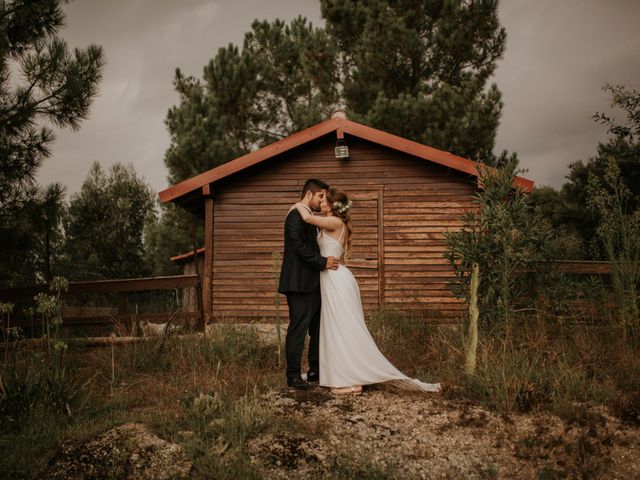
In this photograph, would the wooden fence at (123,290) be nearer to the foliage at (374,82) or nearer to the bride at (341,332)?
the bride at (341,332)

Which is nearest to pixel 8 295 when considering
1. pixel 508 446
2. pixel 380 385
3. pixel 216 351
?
pixel 216 351

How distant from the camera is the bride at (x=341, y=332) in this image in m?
4.92

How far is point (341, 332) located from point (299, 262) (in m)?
0.78

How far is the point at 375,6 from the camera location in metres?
16.5

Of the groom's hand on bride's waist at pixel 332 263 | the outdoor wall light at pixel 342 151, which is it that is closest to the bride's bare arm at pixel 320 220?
the groom's hand on bride's waist at pixel 332 263

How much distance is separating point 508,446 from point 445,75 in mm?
15376

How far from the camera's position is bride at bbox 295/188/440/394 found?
194 inches

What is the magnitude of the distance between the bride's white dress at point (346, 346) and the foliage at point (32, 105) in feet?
16.7

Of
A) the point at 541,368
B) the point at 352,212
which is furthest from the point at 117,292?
the point at 541,368

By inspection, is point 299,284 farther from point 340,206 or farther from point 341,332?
point 340,206

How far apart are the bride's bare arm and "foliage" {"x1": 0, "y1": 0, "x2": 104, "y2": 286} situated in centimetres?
478

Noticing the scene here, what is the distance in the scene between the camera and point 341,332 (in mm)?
4965

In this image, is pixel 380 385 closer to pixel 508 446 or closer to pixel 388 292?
pixel 508 446

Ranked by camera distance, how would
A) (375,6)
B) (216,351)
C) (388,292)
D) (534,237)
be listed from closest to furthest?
(534,237), (216,351), (388,292), (375,6)
